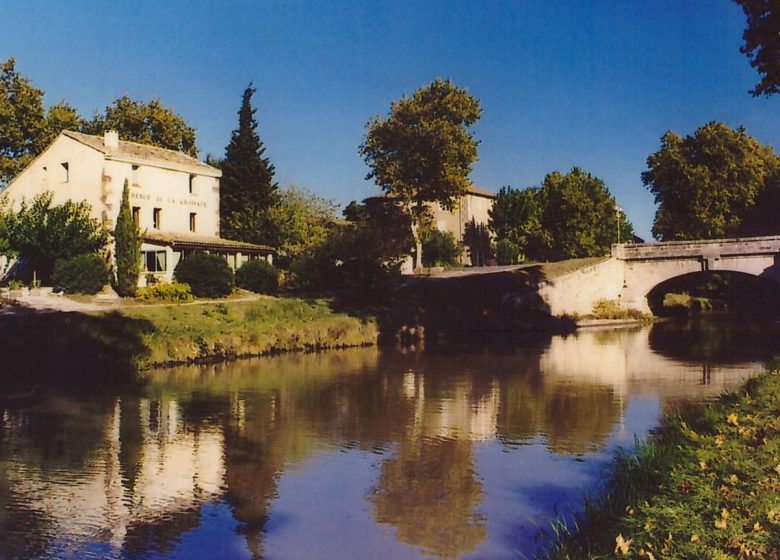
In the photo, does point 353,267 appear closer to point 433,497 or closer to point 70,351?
point 70,351

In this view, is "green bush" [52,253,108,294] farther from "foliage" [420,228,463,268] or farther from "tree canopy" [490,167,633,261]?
"tree canopy" [490,167,633,261]

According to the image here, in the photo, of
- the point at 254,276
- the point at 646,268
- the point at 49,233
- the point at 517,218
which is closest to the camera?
the point at 49,233

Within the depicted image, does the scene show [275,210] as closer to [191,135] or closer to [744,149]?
[191,135]

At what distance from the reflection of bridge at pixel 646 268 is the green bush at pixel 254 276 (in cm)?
1805

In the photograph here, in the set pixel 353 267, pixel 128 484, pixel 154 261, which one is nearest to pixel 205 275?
pixel 154 261

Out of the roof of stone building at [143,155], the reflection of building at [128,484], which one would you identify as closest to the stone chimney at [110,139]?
the roof of stone building at [143,155]

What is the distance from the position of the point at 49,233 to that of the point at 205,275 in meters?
8.48

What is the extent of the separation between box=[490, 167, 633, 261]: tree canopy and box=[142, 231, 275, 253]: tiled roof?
33.3 metres

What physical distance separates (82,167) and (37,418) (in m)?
Result: 27.9

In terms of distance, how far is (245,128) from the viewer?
2451 inches

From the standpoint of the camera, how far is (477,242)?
79625 mm

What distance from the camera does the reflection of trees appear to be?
9.64 meters

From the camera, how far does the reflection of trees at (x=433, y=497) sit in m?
9.64

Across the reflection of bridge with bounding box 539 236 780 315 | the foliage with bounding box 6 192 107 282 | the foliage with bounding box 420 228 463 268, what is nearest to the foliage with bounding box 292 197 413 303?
the reflection of bridge with bounding box 539 236 780 315
